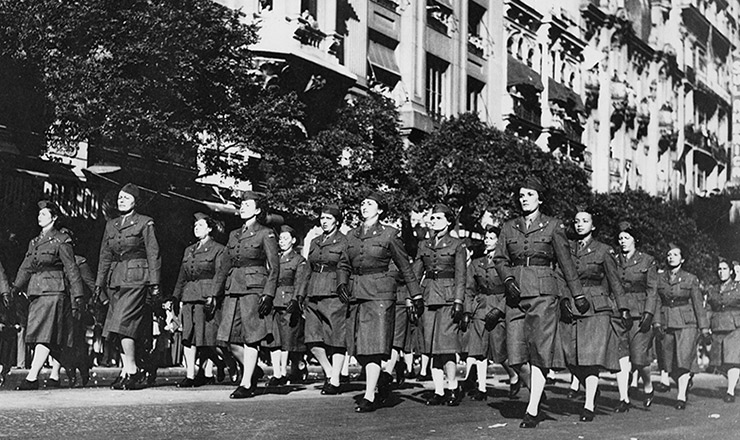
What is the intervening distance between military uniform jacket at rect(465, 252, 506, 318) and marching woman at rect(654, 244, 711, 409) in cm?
240

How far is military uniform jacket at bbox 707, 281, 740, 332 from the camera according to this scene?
1680 cm

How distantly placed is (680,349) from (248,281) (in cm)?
599

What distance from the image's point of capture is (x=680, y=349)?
15547 mm

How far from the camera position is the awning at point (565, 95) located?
4588cm

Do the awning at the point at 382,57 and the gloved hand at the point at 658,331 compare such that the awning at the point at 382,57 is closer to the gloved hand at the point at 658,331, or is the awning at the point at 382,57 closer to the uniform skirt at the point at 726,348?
the uniform skirt at the point at 726,348

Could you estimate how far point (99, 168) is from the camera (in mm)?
22953

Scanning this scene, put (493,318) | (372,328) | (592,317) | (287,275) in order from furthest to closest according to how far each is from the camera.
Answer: (287,275), (592,317), (372,328), (493,318)

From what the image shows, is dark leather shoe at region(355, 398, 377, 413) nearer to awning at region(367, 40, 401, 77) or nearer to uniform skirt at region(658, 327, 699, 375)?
uniform skirt at region(658, 327, 699, 375)

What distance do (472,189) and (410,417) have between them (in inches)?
729

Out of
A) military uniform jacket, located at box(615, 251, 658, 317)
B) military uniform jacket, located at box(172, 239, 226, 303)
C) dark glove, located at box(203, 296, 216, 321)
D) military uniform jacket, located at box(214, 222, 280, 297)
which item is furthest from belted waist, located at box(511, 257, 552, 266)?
military uniform jacket, located at box(172, 239, 226, 303)

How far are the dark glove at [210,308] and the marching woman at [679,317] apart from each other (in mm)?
5848

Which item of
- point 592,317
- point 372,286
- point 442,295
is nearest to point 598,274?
point 592,317

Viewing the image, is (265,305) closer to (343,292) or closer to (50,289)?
(343,292)

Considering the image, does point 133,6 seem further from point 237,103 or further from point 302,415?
point 302,415
